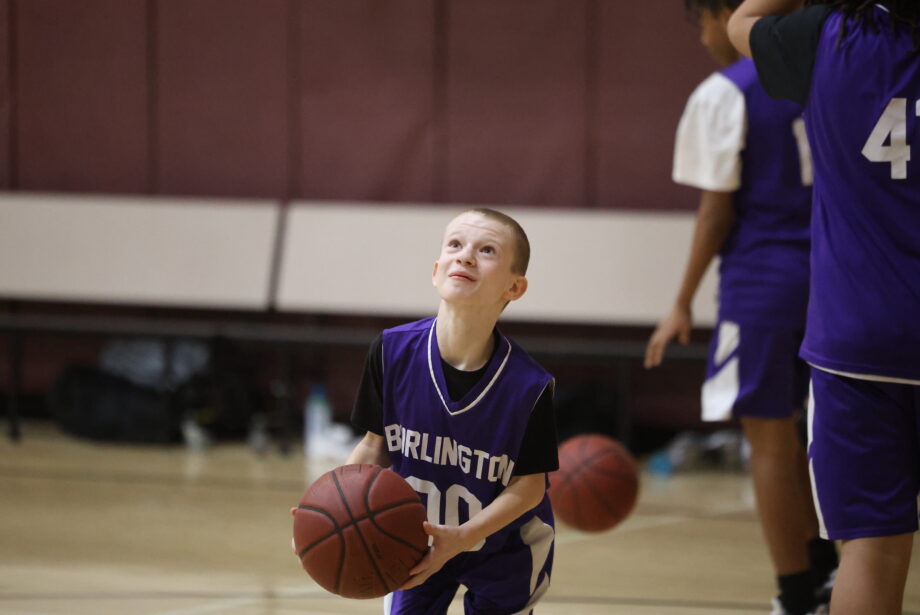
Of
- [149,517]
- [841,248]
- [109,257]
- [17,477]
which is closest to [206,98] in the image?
[109,257]

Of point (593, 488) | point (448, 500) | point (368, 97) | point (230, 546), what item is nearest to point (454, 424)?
point (448, 500)

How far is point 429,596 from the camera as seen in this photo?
8.79 feet

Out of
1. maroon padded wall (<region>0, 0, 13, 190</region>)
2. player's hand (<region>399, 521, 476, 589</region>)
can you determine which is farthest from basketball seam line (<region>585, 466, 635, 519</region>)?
maroon padded wall (<region>0, 0, 13, 190</region>)

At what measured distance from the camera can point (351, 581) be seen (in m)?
2.33

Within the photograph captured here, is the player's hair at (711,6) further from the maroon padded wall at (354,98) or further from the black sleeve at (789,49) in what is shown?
the maroon padded wall at (354,98)

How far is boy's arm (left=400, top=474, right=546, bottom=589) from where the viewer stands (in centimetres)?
236

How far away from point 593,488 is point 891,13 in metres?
1.71

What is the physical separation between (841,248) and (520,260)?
66cm

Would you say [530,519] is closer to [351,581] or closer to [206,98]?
[351,581]

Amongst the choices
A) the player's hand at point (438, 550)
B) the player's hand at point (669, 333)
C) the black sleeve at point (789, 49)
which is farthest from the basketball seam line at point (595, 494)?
the black sleeve at point (789, 49)

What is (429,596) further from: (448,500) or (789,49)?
(789,49)

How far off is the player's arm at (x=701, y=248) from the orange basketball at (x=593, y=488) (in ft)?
1.02

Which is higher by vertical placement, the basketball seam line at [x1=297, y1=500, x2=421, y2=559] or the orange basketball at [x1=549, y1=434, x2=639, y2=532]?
the basketball seam line at [x1=297, y1=500, x2=421, y2=559]

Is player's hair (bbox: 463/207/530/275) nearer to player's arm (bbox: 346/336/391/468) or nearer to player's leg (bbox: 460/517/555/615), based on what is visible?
player's arm (bbox: 346/336/391/468)
